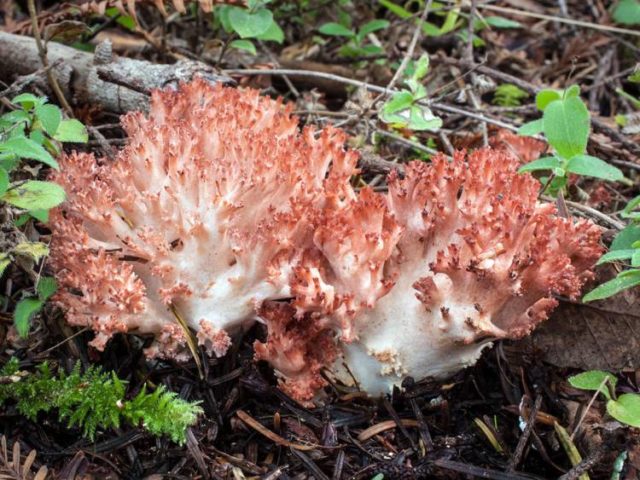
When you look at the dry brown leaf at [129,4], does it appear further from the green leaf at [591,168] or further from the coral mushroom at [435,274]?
the green leaf at [591,168]

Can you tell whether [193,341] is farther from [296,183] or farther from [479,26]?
[479,26]

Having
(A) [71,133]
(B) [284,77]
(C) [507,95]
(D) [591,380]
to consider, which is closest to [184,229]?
(A) [71,133]

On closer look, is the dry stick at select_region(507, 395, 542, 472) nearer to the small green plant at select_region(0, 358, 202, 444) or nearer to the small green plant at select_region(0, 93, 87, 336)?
the small green plant at select_region(0, 358, 202, 444)

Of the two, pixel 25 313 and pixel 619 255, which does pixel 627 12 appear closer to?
pixel 619 255

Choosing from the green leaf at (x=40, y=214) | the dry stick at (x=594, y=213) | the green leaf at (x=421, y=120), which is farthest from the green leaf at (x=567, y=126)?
the green leaf at (x=40, y=214)

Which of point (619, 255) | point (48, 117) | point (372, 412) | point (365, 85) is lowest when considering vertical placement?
point (372, 412)

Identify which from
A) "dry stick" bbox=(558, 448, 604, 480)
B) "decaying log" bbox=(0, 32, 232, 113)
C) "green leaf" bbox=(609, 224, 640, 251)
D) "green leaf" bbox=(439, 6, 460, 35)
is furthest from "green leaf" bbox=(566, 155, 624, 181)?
"green leaf" bbox=(439, 6, 460, 35)

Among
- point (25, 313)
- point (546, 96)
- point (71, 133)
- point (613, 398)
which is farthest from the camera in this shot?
point (546, 96)

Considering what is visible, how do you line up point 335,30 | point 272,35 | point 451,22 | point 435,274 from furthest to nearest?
point 451,22 → point 335,30 → point 272,35 → point 435,274
